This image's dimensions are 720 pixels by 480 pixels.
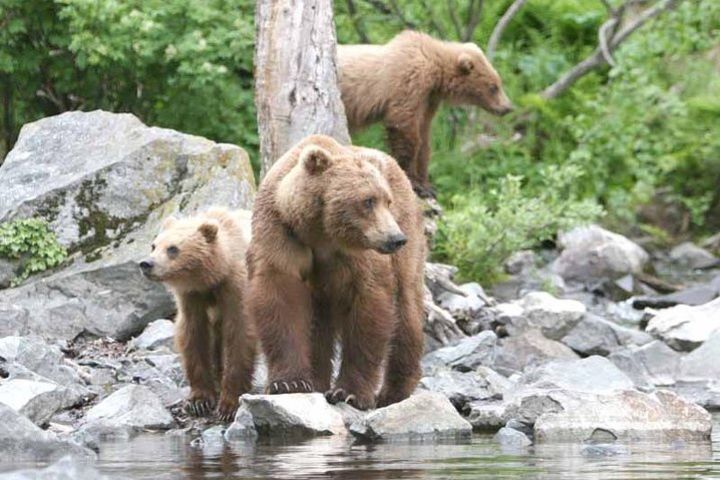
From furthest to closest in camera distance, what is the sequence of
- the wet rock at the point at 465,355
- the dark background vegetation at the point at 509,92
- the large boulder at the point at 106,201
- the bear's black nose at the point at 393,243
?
the dark background vegetation at the point at 509,92, the large boulder at the point at 106,201, the wet rock at the point at 465,355, the bear's black nose at the point at 393,243

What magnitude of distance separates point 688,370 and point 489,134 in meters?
8.31

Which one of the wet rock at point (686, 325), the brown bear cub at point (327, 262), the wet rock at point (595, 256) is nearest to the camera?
the brown bear cub at point (327, 262)

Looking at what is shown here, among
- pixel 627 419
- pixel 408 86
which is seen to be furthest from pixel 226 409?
pixel 408 86

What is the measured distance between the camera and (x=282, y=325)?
25.2ft

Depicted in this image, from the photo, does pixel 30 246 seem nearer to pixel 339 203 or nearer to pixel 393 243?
pixel 339 203

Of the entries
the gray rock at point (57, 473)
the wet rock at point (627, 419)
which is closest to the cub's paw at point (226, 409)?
the wet rock at point (627, 419)

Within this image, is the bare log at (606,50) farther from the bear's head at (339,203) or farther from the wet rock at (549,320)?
the bear's head at (339,203)

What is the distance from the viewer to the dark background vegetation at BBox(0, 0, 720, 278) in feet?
43.7

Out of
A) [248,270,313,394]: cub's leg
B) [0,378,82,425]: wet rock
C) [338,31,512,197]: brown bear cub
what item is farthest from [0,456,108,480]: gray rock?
[338,31,512,197]: brown bear cub

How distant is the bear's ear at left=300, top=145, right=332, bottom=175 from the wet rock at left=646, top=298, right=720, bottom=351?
4.40 m

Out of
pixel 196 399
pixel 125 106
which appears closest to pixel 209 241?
pixel 196 399

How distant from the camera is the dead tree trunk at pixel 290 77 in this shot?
11.0m

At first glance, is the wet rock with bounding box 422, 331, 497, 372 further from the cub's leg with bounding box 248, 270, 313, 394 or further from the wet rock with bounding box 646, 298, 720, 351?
the cub's leg with bounding box 248, 270, 313, 394

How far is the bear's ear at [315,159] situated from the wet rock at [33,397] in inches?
65.7
